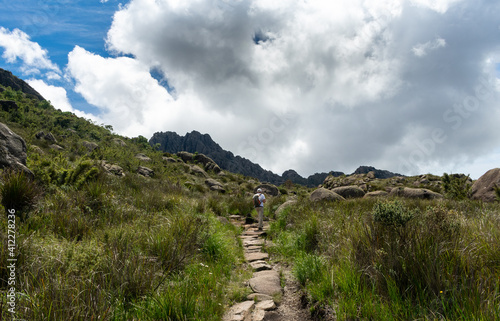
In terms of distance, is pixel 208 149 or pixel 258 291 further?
pixel 208 149

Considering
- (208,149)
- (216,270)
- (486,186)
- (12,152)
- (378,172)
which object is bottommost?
(216,270)

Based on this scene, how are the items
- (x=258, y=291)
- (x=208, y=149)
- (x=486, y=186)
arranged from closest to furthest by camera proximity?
(x=258, y=291) < (x=486, y=186) < (x=208, y=149)

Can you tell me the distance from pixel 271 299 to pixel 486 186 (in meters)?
20.2

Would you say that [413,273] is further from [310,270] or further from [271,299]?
[271,299]

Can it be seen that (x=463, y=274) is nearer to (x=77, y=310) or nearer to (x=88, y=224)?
(x=77, y=310)

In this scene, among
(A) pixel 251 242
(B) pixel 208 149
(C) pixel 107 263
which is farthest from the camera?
(B) pixel 208 149

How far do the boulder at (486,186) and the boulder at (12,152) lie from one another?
23665 mm

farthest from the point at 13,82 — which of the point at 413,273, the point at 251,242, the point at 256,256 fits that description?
the point at 413,273

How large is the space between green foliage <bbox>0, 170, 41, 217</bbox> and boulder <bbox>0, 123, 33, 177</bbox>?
192cm

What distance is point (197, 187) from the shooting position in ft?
74.3

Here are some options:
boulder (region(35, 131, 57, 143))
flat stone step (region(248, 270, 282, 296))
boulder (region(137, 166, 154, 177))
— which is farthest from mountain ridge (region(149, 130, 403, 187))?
flat stone step (region(248, 270, 282, 296))

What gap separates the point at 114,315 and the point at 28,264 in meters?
1.59

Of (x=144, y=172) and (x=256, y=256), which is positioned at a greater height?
(x=144, y=172)

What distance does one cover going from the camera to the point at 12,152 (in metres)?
7.87
